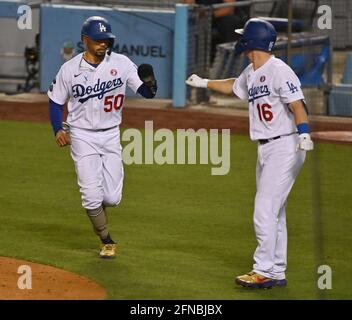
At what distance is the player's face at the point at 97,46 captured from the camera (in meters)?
9.41

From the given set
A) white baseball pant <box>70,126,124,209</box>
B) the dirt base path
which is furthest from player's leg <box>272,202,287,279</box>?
white baseball pant <box>70,126,124,209</box>

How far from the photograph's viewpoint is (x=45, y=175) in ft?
43.8

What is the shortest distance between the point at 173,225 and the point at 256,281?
7.87 ft

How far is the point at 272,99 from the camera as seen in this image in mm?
8547

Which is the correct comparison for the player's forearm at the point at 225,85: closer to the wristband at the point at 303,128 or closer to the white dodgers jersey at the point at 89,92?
the white dodgers jersey at the point at 89,92

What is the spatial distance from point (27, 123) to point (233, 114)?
3.03 m

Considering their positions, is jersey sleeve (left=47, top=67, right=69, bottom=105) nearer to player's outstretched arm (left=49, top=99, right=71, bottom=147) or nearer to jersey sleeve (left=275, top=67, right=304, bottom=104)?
player's outstretched arm (left=49, top=99, right=71, bottom=147)

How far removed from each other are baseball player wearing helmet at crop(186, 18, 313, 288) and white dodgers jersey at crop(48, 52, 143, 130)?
132 cm

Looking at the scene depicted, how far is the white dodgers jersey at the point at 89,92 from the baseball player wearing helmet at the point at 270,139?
1.32 meters

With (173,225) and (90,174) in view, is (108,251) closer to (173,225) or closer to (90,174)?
(90,174)

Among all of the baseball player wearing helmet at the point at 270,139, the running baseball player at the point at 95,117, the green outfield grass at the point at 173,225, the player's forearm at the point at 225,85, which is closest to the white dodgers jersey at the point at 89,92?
the running baseball player at the point at 95,117

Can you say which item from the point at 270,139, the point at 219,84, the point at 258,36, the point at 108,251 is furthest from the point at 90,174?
the point at 258,36

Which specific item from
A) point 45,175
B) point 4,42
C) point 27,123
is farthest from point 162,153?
point 4,42

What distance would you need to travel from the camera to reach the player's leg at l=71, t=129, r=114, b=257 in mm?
9398
